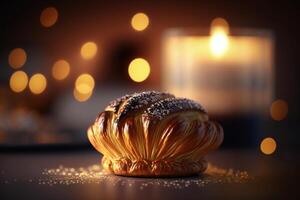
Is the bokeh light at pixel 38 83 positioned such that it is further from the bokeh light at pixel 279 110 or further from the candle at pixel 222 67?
the bokeh light at pixel 279 110

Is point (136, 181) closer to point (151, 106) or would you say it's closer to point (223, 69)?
point (151, 106)

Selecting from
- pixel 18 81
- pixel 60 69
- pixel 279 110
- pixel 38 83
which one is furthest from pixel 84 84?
pixel 279 110

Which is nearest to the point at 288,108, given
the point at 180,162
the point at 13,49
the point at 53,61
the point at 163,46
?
the point at 163,46

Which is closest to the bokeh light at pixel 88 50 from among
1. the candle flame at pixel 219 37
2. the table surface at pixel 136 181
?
the candle flame at pixel 219 37

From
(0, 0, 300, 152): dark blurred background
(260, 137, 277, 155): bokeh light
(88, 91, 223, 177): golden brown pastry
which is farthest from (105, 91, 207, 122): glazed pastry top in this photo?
(0, 0, 300, 152): dark blurred background

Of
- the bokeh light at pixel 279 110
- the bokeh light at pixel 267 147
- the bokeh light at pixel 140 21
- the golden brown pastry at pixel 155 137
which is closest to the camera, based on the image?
the golden brown pastry at pixel 155 137

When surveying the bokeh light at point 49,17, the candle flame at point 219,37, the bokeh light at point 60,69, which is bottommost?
the bokeh light at point 60,69
